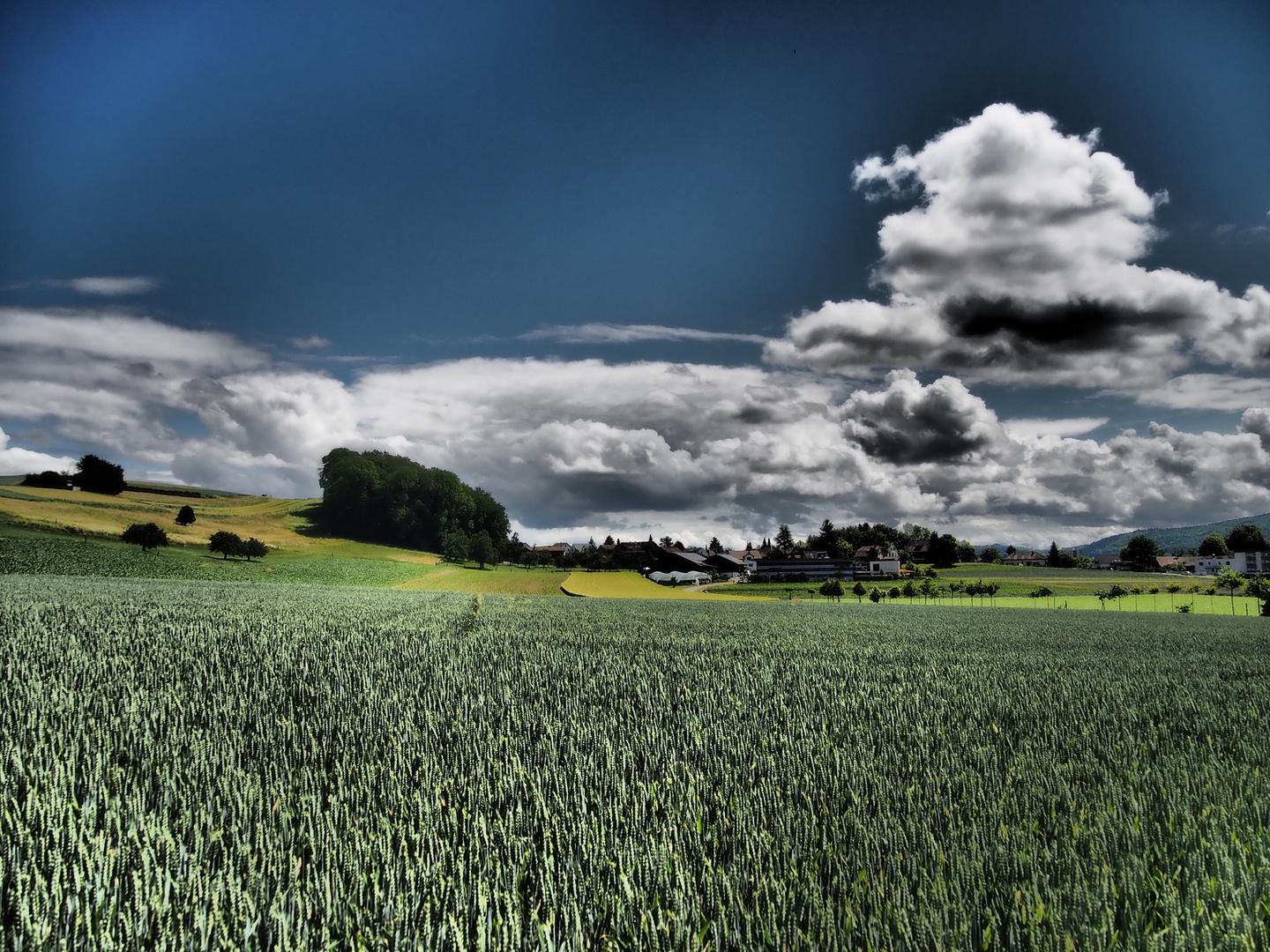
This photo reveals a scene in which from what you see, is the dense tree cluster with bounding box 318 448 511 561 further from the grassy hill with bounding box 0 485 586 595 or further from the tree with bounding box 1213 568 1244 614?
the tree with bounding box 1213 568 1244 614

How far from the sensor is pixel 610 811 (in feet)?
13.5

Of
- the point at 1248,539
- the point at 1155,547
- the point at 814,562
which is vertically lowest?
the point at 814,562

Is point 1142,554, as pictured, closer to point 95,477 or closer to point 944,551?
point 944,551

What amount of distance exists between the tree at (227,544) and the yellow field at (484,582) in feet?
59.7

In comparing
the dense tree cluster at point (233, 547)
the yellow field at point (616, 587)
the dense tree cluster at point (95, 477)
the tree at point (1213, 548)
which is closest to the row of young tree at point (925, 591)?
the yellow field at point (616, 587)

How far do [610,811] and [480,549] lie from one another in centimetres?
8294

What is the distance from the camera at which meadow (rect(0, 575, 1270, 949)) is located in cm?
289

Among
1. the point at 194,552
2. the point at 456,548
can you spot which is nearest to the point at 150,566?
the point at 194,552

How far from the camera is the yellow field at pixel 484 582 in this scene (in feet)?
180

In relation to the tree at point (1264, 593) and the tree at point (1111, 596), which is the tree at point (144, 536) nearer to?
the tree at point (1111, 596)

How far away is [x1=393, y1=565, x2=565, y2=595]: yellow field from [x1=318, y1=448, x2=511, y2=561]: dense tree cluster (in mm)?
26448

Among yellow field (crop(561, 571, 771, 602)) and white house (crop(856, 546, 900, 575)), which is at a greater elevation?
yellow field (crop(561, 571, 771, 602))

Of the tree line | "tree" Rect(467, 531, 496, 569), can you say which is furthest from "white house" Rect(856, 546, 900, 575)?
"tree" Rect(467, 531, 496, 569)

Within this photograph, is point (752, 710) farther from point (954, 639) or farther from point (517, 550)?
point (517, 550)
